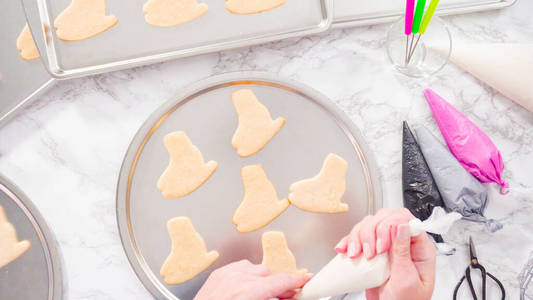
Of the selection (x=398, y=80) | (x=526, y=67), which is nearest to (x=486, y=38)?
(x=526, y=67)

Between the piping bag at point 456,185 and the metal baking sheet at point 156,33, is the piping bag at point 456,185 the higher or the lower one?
the lower one

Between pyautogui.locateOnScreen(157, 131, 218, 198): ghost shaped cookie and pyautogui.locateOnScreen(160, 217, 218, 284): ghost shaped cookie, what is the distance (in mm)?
57

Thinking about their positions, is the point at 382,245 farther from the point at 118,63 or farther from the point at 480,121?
the point at 118,63

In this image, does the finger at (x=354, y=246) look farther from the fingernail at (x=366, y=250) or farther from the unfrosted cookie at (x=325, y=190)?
the unfrosted cookie at (x=325, y=190)

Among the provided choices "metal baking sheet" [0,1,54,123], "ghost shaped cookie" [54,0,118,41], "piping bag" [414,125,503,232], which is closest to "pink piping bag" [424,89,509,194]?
"piping bag" [414,125,503,232]

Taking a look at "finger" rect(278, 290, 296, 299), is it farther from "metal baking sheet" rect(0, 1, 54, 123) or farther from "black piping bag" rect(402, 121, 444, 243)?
"metal baking sheet" rect(0, 1, 54, 123)

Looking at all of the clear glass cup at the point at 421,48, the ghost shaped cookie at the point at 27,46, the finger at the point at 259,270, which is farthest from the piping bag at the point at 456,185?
the ghost shaped cookie at the point at 27,46

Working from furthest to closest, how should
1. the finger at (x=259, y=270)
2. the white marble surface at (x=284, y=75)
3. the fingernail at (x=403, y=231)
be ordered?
the white marble surface at (x=284, y=75) → the finger at (x=259, y=270) → the fingernail at (x=403, y=231)

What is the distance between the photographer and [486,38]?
838 mm

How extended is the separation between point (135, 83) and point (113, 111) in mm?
70

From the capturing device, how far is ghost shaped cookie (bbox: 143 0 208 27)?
2.59ft

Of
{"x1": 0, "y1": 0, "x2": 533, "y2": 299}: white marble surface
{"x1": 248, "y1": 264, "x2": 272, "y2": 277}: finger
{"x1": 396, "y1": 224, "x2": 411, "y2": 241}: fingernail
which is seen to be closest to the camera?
{"x1": 396, "y1": 224, "x2": 411, "y2": 241}: fingernail

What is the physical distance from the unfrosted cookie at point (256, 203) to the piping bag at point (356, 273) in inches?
7.5

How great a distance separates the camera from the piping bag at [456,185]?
756 mm
